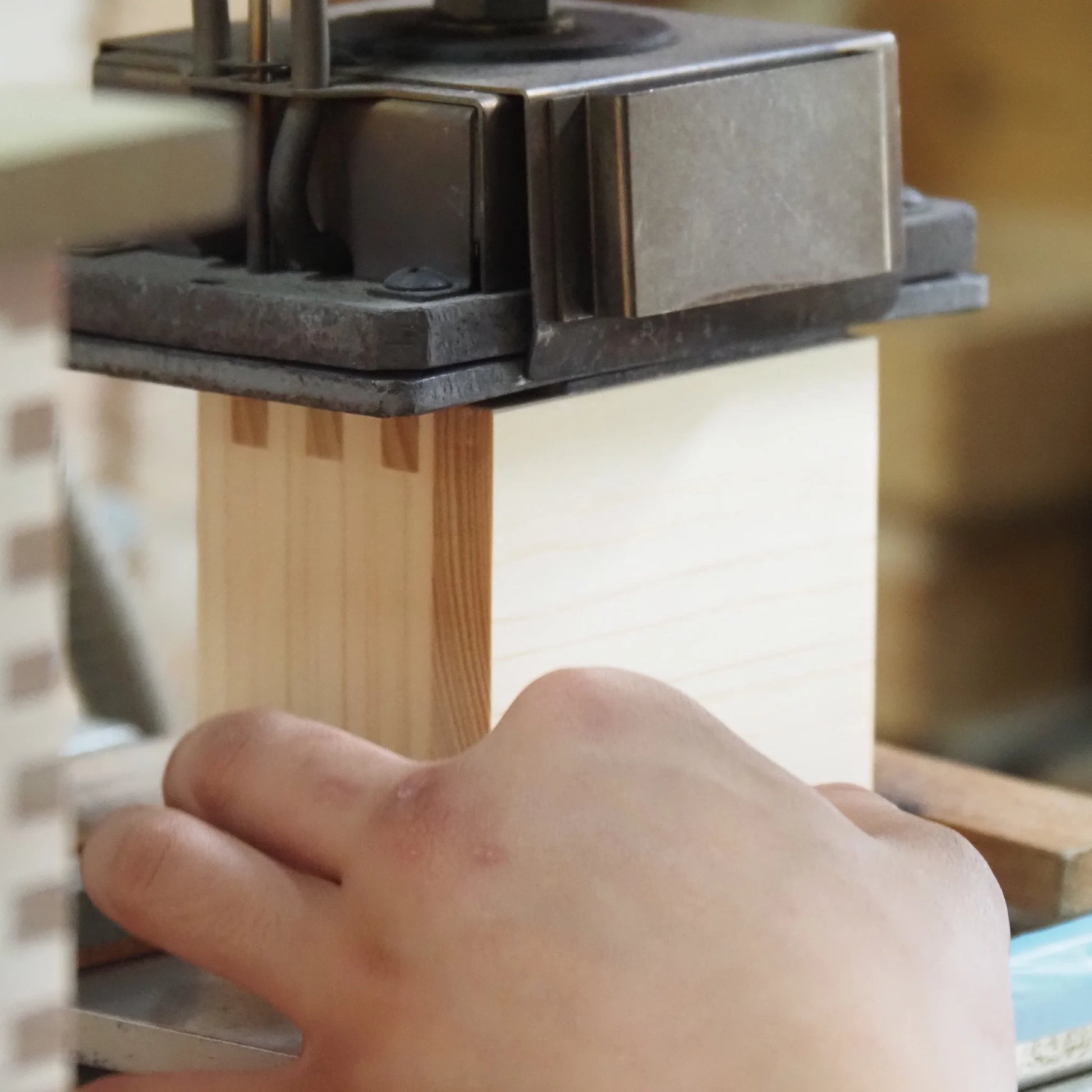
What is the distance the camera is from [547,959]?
51cm

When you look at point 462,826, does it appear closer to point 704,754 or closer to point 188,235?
point 704,754

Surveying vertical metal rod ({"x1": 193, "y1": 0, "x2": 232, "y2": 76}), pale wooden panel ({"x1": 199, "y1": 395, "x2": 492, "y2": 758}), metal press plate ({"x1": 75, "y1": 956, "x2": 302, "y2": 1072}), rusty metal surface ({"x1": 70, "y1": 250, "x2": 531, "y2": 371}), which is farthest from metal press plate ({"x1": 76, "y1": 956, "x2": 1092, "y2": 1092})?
vertical metal rod ({"x1": 193, "y1": 0, "x2": 232, "y2": 76})

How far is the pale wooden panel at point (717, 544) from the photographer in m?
0.70

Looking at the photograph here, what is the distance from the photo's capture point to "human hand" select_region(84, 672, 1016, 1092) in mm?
497

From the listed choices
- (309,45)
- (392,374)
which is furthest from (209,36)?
(392,374)

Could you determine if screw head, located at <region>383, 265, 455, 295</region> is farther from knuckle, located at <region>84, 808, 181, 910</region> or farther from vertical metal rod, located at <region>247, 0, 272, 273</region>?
knuckle, located at <region>84, 808, 181, 910</region>

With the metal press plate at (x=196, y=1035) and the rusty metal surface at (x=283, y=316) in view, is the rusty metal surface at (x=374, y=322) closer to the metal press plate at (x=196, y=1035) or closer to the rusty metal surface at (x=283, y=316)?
the rusty metal surface at (x=283, y=316)

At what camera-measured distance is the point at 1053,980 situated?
0.69 metres

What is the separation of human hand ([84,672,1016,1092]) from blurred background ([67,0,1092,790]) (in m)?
1.06

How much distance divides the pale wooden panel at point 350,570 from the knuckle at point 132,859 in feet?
0.44

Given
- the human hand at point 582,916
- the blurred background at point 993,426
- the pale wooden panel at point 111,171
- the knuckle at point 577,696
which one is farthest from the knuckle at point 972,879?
the blurred background at point 993,426

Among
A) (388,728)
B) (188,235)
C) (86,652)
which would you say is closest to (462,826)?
(388,728)

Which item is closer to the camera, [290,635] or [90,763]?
[290,635]

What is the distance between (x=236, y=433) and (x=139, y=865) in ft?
0.71
